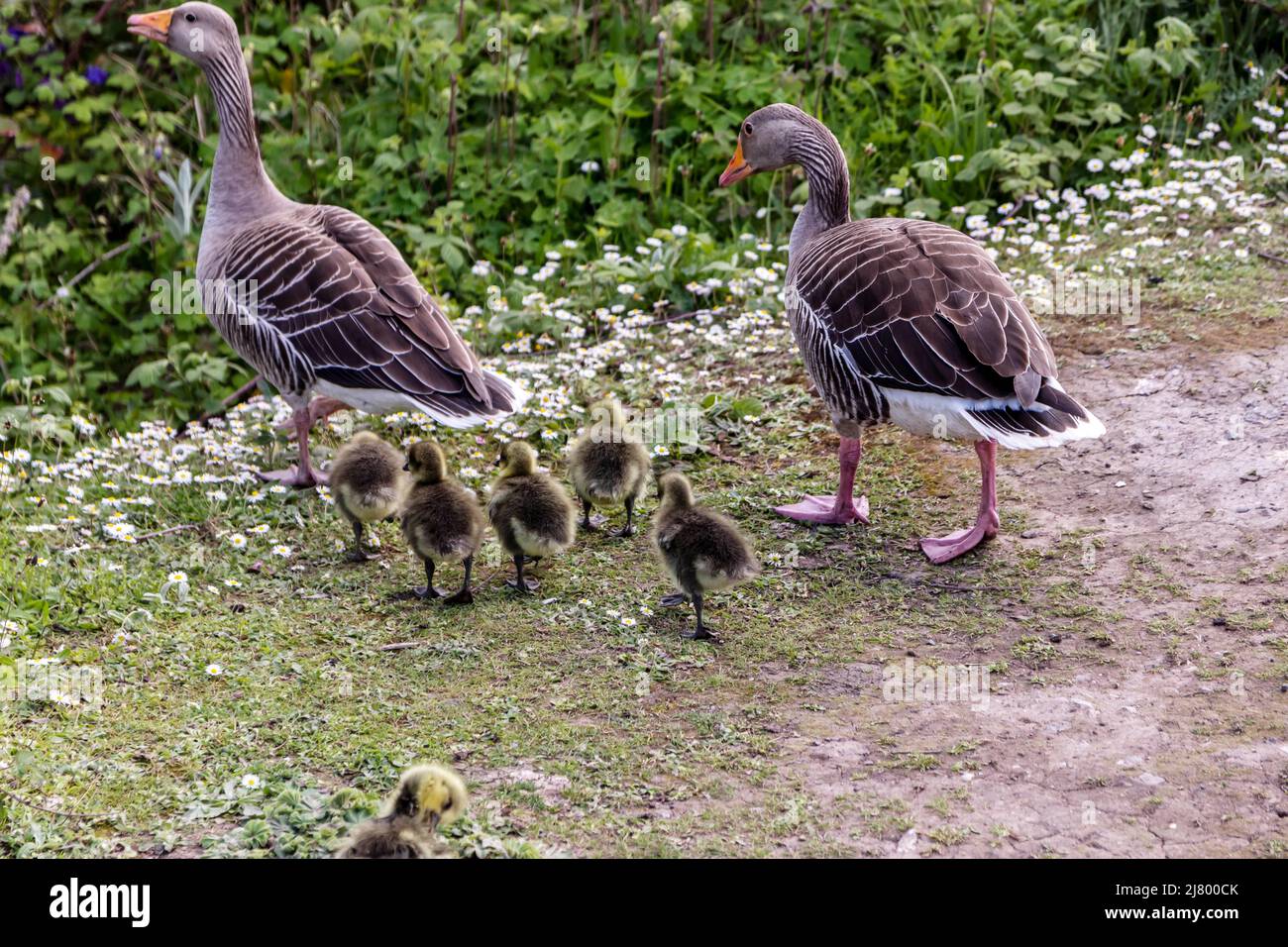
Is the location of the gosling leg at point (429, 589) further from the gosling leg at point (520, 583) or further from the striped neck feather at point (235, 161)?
the striped neck feather at point (235, 161)

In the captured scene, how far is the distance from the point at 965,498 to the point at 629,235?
4.07 m

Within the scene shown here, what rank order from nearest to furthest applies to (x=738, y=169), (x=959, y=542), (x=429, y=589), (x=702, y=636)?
(x=702, y=636)
(x=429, y=589)
(x=959, y=542)
(x=738, y=169)

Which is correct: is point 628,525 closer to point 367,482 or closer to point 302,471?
point 367,482

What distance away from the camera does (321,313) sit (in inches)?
276

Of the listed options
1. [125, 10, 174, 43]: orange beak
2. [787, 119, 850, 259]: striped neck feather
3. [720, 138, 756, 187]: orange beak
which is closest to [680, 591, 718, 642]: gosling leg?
[787, 119, 850, 259]: striped neck feather

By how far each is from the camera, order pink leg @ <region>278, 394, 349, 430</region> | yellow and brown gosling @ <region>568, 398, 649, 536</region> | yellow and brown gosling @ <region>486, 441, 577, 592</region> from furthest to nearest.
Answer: pink leg @ <region>278, 394, 349, 430</region> < yellow and brown gosling @ <region>568, 398, 649, 536</region> < yellow and brown gosling @ <region>486, 441, 577, 592</region>

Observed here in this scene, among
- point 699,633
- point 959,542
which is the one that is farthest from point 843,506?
point 699,633

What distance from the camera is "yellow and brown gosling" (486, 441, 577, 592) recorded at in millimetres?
5930

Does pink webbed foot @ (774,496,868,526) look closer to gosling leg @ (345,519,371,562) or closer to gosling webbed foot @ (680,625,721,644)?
gosling webbed foot @ (680,625,721,644)

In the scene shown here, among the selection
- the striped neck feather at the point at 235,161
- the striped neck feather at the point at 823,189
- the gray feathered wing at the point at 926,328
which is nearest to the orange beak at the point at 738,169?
the striped neck feather at the point at 823,189

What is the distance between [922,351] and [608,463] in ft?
5.03

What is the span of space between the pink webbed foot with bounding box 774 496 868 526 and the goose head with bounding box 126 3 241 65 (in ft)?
14.6

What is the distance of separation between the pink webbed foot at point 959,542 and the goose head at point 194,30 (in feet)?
16.8

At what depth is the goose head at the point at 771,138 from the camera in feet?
24.2
